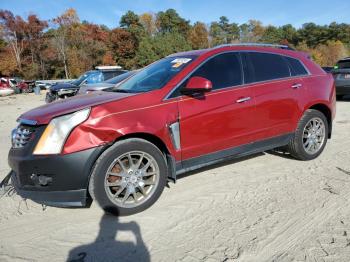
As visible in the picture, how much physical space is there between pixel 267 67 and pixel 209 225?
99.0 inches

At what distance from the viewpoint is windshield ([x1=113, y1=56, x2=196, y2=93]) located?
4.34 metres

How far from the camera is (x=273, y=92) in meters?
4.89

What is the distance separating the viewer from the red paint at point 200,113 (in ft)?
11.9

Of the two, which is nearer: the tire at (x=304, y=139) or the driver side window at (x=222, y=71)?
the driver side window at (x=222, y=71)

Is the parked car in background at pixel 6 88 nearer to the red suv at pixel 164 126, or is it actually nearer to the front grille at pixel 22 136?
the red suv at pixel 164 126

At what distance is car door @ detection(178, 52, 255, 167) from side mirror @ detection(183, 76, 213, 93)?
0.11m

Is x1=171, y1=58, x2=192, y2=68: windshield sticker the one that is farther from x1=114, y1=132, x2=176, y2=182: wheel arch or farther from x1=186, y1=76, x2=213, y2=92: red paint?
x1=114, y1=132, x2=176, y2=182: wheel arch

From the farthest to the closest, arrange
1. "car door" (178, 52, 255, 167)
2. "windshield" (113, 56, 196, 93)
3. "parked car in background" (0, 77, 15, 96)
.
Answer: "parked car in background" (0, 77, 15, 96), "windshield" (113, 56, 196, 93), "car door" (178, 52, 255, 167)


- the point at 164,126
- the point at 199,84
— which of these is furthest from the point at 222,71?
the point at 164,126

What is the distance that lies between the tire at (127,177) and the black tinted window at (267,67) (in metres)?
1.79

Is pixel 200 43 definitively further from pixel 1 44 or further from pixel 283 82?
pixel 283 82

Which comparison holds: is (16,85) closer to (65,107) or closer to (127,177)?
(65,107)

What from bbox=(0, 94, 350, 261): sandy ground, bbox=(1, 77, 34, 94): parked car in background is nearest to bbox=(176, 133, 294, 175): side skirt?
bbox=(0, 94, 350, 261): sandy ground

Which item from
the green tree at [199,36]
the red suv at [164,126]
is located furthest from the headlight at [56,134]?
the green tree at [199,36]
